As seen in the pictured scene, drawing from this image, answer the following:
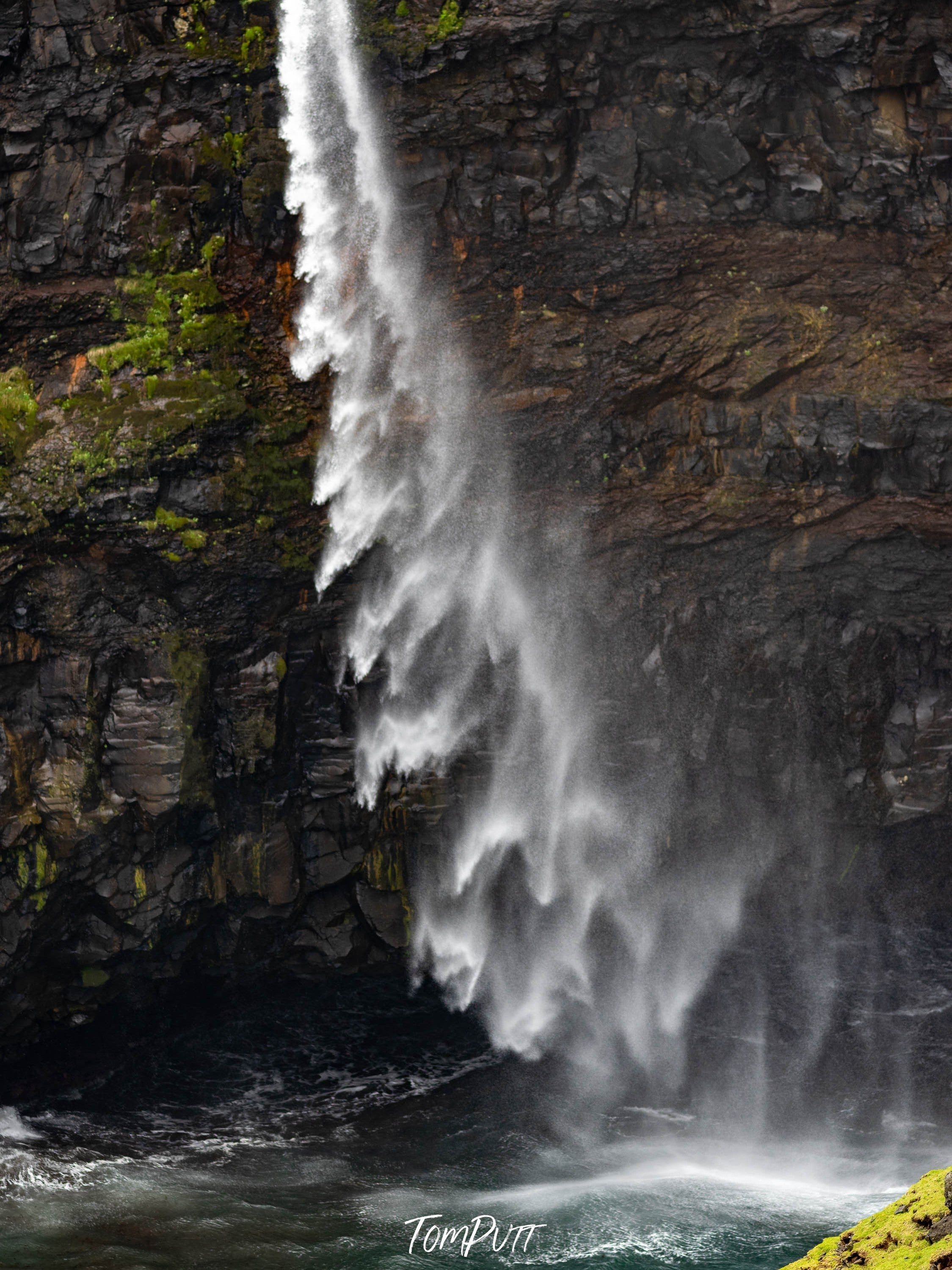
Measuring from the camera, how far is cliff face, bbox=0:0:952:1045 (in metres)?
32.5

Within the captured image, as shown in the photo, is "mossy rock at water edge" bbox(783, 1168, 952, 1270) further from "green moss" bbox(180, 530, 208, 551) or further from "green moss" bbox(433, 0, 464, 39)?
"green moss" bbox(433, 0, 464, 39)

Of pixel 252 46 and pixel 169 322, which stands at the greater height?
pixel 252 46

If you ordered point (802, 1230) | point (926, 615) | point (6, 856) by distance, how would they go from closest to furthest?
point (802, 1230) → point (6, 856) → point (926, 615)

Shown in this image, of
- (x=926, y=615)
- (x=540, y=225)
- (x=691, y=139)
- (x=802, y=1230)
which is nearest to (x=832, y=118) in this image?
(x=691, y=139)

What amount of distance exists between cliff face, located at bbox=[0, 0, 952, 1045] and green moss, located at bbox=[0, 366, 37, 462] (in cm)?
8

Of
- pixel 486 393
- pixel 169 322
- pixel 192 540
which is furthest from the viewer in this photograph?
pixel 486 393

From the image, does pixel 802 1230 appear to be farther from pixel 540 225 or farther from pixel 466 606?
pixel 540 225

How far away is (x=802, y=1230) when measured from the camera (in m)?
26.7

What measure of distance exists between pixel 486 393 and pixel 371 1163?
18953mm

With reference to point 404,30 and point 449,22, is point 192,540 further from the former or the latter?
point 449,22

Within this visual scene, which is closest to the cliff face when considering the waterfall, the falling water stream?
the waterfall

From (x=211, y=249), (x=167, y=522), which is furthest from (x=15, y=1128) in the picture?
(x=211, y=249)

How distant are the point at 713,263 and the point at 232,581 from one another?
48.1ft

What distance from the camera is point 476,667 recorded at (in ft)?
117
